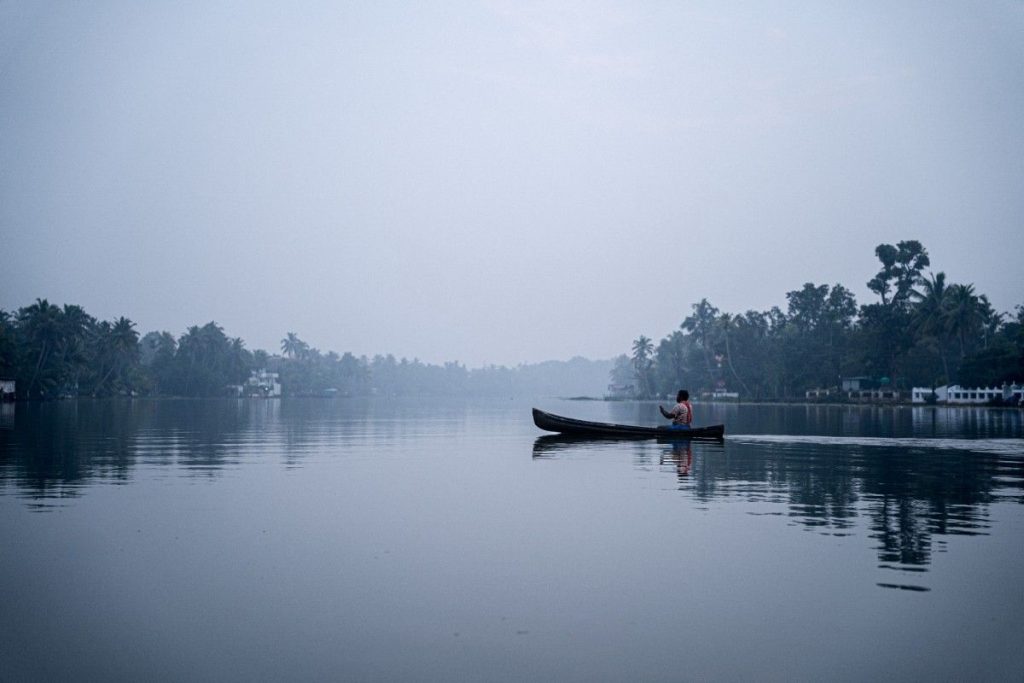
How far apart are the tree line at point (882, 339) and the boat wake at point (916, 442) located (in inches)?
2422

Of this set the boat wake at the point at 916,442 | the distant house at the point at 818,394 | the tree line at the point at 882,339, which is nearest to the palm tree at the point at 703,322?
the tree line at the point at 882,339

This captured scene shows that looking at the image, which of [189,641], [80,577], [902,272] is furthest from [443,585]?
[902,272]

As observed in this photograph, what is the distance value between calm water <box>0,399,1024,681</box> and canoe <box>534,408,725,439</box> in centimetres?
1367

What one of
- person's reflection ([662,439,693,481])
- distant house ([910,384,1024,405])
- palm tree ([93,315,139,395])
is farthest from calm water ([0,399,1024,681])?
palm tree ([93,315,139,395])

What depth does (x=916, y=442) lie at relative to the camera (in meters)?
39.2

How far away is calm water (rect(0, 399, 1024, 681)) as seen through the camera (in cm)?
853

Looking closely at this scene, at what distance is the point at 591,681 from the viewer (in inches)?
310

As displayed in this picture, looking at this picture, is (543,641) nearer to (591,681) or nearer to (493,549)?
(591,681)

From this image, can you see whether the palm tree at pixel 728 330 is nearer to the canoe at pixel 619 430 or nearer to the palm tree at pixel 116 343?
the palm tree at pixel 116 343

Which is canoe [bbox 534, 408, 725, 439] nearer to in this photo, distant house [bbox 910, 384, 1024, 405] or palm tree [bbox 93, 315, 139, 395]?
distant house [bbox 910, 384, 1024, 405]

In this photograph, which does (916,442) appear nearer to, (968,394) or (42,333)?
(968,394)

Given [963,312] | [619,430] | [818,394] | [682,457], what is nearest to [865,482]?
[682,457]

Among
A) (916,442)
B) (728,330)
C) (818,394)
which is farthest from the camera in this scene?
(728,330)

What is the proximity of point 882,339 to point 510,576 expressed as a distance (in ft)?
389
